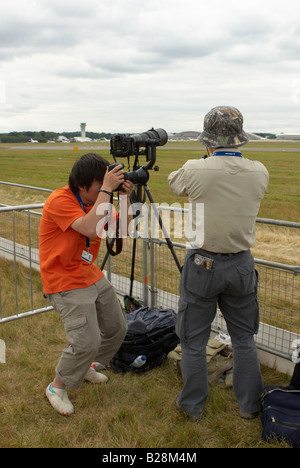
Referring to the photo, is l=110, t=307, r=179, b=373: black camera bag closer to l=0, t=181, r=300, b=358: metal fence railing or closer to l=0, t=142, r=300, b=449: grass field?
l=0, t=142, r=300, b=449: grass field

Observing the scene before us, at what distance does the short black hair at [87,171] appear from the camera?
295cm

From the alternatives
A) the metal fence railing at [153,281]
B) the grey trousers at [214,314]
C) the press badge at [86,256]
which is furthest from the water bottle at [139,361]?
the press badge at [86,256]

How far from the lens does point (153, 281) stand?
14.9ft

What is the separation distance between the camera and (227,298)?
9.59 feet

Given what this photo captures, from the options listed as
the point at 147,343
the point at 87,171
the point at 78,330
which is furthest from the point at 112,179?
the point at 147,343

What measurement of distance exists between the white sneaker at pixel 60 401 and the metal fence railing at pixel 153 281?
1308mm

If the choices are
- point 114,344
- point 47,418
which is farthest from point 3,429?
point 114,344

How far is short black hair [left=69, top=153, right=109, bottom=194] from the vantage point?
9.68 ft

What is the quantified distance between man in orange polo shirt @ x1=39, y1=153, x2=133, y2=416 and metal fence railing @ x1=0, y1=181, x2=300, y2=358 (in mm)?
1154

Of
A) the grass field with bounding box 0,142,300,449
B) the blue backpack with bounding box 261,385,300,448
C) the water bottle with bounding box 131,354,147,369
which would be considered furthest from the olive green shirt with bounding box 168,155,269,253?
the water bottle with bounding box 131,354,147,369

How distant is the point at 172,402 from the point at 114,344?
2.07ft

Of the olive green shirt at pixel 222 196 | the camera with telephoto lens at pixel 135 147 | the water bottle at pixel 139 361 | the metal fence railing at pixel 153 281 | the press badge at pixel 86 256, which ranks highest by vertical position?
the camera with telephoto lens at pixel 135 147

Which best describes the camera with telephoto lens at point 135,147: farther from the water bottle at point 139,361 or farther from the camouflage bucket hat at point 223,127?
the water bottle at point 139,361
